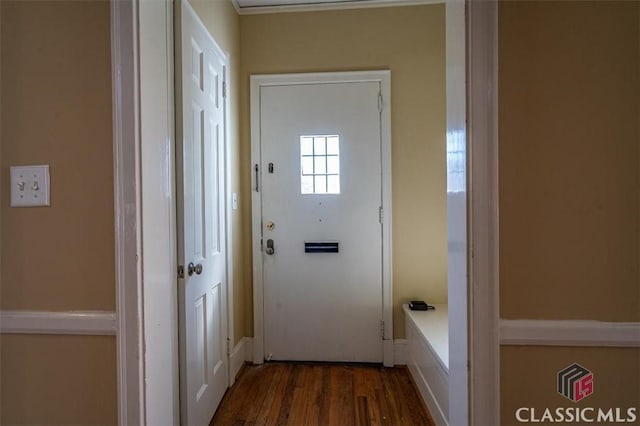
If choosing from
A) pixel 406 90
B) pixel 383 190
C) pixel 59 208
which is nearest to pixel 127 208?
pixel 59 208

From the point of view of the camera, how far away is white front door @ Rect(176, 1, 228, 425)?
4.45 feet

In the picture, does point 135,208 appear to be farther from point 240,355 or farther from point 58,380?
point 240,355

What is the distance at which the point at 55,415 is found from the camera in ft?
2.78

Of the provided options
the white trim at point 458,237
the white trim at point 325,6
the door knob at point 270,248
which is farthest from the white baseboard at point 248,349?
the white trim at point 325,6

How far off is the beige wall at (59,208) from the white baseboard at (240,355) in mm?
1210

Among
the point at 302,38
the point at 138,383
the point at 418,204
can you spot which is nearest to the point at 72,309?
the point at 138,383

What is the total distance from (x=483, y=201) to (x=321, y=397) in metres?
1.62

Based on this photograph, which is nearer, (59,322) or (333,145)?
(59,322)

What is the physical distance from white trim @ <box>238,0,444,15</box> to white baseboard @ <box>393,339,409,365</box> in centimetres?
240

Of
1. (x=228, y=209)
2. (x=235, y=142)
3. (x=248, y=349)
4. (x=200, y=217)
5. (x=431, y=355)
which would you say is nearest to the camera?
(x=200, y=217)

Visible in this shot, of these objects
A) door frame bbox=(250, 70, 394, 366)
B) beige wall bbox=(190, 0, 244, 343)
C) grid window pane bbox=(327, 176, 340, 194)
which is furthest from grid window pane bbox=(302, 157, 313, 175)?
beige wall bbox=(190, 0, 244, 343)

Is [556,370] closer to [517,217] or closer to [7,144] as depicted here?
[517,217]

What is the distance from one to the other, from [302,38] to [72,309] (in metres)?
2.15

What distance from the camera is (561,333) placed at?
753 mm
